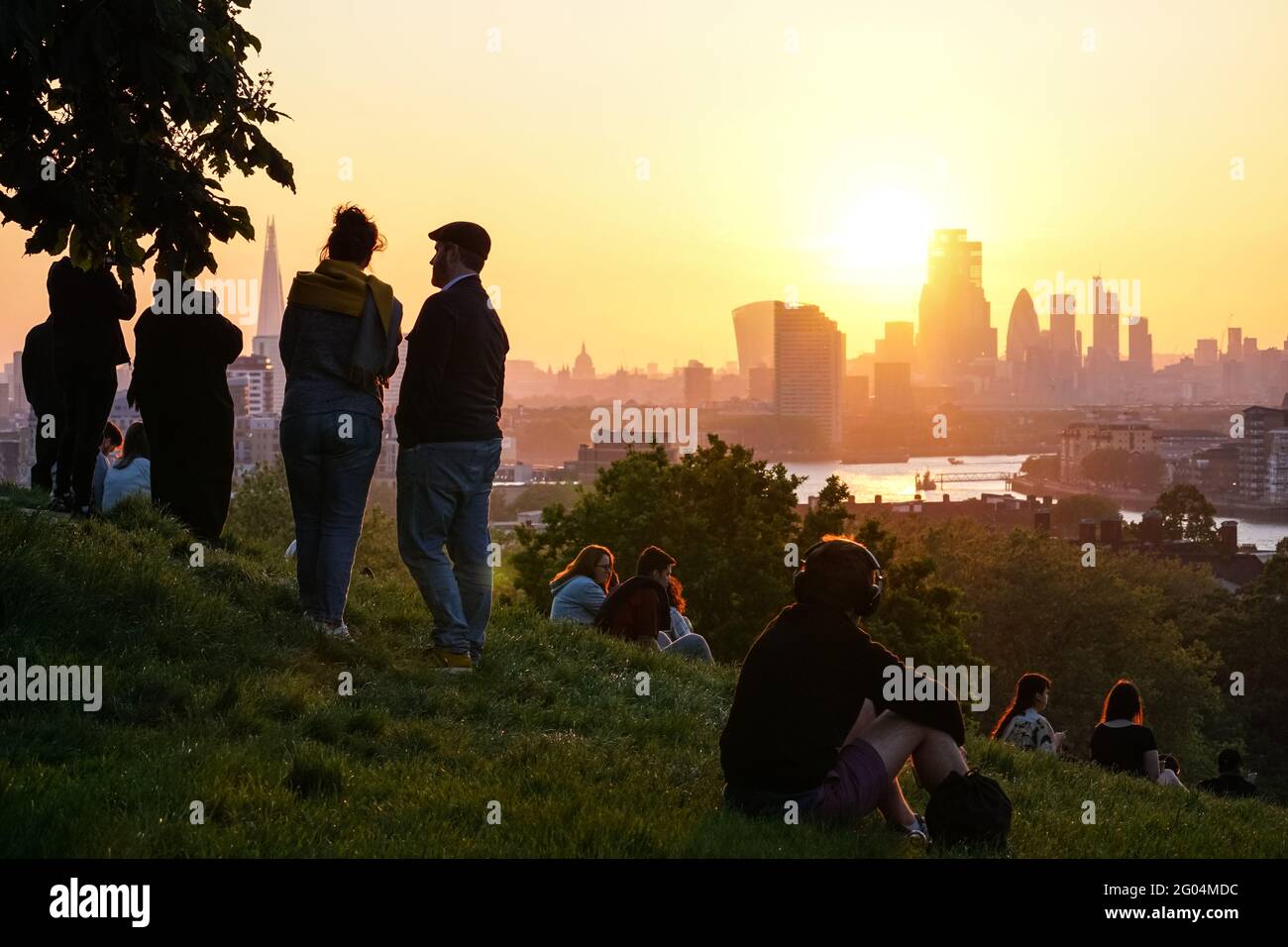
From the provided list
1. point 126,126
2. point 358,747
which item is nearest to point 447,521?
point 358,747

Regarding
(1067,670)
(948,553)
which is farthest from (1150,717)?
(948,553)

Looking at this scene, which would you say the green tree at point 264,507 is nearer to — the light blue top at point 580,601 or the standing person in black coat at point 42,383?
the standing person in black coat at point 42,383

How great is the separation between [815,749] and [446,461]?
323 centimetres

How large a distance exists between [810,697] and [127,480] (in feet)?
29.4

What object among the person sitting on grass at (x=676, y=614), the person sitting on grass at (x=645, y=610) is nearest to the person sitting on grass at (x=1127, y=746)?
the person sitting on grass at (x=645, y=610)

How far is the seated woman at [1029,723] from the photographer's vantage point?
1129 centimetres

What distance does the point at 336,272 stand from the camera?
8617mm

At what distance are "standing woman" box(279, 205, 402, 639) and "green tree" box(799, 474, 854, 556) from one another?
28.9 m

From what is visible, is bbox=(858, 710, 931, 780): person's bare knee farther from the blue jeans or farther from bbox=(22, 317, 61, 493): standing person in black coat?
bbox=(22, 317, 61, 493): standing person in black coat

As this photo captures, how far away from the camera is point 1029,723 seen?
11445 millimetres

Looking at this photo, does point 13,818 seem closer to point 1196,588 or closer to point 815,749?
point 815,749

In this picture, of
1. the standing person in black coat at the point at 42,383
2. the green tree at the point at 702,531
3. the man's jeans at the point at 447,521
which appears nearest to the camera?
the man's jeans at the point at 447,521

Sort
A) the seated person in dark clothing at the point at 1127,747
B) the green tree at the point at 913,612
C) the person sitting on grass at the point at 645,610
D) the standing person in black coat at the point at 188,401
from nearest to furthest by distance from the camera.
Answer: the standing person in black coat at the point at 188,401 < the seated person in dark clothing at the point at 1127,747 < the person sitting on grass at the point at 645,610 < the green tree at the point at 913,612

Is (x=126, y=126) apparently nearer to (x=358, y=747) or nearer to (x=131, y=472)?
(x=358, y=747)
